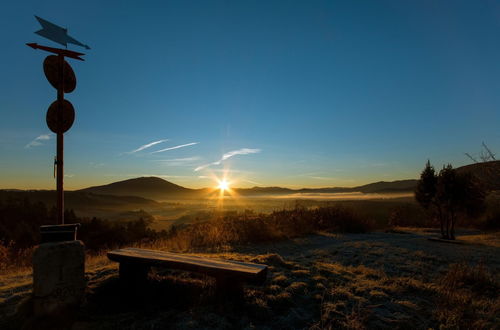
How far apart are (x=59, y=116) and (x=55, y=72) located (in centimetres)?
65

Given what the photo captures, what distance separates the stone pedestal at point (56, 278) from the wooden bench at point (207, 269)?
669mm

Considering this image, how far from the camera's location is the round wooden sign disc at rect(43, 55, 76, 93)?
155 inches

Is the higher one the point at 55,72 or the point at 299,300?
the point at 55,72

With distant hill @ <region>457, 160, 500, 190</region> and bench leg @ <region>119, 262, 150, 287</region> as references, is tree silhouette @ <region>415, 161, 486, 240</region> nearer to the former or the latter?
distant hill @ <region>457, 160, 500, 190</region>

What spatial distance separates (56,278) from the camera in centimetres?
334

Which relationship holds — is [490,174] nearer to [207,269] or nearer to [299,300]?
[299,300]

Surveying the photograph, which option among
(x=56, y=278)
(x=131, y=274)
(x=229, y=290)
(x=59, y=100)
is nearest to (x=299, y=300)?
(x=229, y=290)

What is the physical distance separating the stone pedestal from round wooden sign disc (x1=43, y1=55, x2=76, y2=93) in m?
2.24

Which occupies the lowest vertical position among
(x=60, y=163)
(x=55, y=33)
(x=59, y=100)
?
(x=60, y=163)

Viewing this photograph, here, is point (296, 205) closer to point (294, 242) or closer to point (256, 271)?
point (294, 242)

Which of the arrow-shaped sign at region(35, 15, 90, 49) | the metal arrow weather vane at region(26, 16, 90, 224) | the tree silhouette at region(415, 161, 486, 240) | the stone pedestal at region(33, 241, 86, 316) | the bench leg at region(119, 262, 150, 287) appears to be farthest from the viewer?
the tree silhouette at region(415, 161, 486, 240)

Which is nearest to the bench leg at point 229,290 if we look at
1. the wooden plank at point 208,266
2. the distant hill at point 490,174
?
the wooden plank at point 208,266

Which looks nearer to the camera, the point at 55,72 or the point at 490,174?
the point at 55,72

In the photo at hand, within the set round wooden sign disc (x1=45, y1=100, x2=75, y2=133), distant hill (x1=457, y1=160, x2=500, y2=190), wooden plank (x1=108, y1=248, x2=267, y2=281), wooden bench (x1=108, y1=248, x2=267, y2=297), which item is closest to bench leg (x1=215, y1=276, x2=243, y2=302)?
wooden bench (x1=108, y1=248, x2=267, y2=297)
